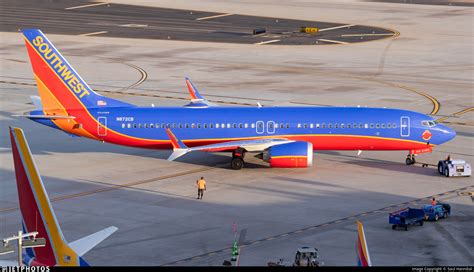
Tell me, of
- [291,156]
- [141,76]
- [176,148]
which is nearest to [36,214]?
[176,148]

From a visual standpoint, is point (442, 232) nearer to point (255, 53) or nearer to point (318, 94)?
point (318, 94)

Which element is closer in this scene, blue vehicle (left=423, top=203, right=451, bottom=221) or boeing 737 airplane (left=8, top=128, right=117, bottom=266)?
boeing 737 airplane (left=8, top=128, right=117, bottom=266)

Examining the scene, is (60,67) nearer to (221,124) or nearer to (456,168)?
(221,124)

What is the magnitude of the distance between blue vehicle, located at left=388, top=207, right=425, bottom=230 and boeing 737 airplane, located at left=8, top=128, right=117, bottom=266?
2914 cm

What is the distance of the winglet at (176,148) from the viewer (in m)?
72.8

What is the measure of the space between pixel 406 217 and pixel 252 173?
17436 millimetres

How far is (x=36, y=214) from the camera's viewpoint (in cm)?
3259

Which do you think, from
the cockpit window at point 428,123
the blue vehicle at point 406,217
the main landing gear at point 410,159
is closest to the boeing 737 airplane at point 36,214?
the blue vehicle at point 406,217

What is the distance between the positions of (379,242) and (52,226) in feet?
94.3

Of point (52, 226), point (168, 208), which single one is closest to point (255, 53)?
point (168, 208)

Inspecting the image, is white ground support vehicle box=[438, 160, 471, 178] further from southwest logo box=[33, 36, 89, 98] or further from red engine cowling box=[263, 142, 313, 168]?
southwest logo box=[33, 36, 89, 98]

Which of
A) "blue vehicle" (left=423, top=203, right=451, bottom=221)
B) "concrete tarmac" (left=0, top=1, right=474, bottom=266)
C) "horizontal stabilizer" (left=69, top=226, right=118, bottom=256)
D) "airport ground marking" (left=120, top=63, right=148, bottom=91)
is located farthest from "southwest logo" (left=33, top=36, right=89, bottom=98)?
"horizontal stabilizer" (left=69, top=226, right=118, bottom=256)

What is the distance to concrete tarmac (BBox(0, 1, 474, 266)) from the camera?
190ft

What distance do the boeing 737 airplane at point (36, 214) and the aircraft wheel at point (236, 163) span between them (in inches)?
1619
